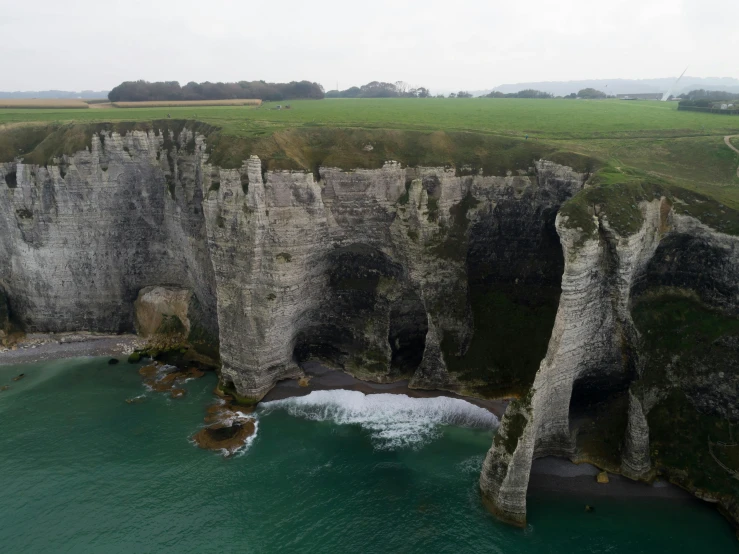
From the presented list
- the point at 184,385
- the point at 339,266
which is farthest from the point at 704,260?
the point at 184,385

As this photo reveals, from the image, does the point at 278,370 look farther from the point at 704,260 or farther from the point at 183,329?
the point at 704,260

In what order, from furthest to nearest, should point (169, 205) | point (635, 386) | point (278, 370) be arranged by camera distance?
1. point (169, 205)
2. point (278, 370)
3. point (635, 386)

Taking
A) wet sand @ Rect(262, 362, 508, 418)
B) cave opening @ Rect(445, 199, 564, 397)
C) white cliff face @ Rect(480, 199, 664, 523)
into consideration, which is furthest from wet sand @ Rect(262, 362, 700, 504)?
wet sand @ Rect(262, 362, 508, 418)

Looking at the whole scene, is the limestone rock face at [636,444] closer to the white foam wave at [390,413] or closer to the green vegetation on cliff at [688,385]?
the green vegetation on cliff at [688,385]

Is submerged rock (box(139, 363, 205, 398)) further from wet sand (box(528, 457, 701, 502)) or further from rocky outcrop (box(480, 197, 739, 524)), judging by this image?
wet sand (box(528, 457, 701, 502))

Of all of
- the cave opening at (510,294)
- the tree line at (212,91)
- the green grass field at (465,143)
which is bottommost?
the cave opening at (510,294)

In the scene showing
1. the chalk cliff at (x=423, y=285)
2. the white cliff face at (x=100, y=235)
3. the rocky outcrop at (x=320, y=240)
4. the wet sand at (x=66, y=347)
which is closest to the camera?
the chalk cliff at (x=423, y=285)

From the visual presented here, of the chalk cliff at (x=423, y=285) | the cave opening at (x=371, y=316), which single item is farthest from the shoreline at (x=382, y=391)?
the cave opening at (x=371, y=316)
